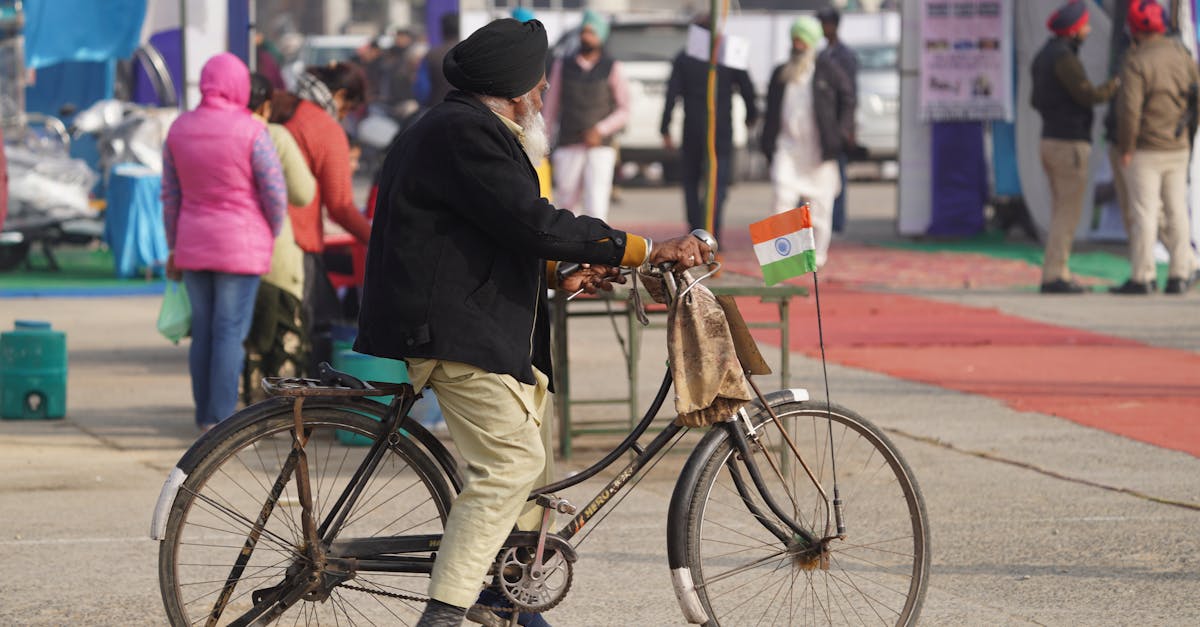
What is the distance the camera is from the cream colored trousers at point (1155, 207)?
521 inches

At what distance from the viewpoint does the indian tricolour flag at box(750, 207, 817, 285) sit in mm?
4547

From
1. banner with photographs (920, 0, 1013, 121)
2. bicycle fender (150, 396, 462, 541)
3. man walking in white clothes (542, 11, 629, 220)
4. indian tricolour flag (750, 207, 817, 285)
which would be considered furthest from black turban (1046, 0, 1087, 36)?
bicycle fender (150, 396, 462, 541)

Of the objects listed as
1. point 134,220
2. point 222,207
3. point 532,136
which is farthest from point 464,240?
point 134,220

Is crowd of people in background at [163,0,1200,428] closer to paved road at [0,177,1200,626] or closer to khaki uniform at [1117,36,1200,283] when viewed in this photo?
khaki uniform at [1117,36,1200,283]

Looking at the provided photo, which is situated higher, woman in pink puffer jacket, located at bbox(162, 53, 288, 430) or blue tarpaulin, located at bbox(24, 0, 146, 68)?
blue tarpaulin, located at bbox(24, 0, 146, 68)

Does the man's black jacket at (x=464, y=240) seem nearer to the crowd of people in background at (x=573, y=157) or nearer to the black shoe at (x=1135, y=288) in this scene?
the crowd of people in background at (x=573, y=157)

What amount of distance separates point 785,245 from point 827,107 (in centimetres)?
1074

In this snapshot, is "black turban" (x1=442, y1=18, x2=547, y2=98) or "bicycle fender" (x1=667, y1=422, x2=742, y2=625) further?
"bicycle fender" (x1=667, y1=422, x2=742, y2=625)

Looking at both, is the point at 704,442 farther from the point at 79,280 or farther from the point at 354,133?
the point at 354,133

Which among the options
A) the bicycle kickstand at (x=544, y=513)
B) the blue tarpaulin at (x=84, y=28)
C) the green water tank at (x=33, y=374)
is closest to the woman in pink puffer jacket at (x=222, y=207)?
the green water tank at (x=33, y=374)

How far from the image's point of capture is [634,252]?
14.5 ft

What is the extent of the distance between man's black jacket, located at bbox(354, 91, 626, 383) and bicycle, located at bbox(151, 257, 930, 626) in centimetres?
25

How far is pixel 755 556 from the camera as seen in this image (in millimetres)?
4988

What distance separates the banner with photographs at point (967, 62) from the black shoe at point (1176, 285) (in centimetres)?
419
